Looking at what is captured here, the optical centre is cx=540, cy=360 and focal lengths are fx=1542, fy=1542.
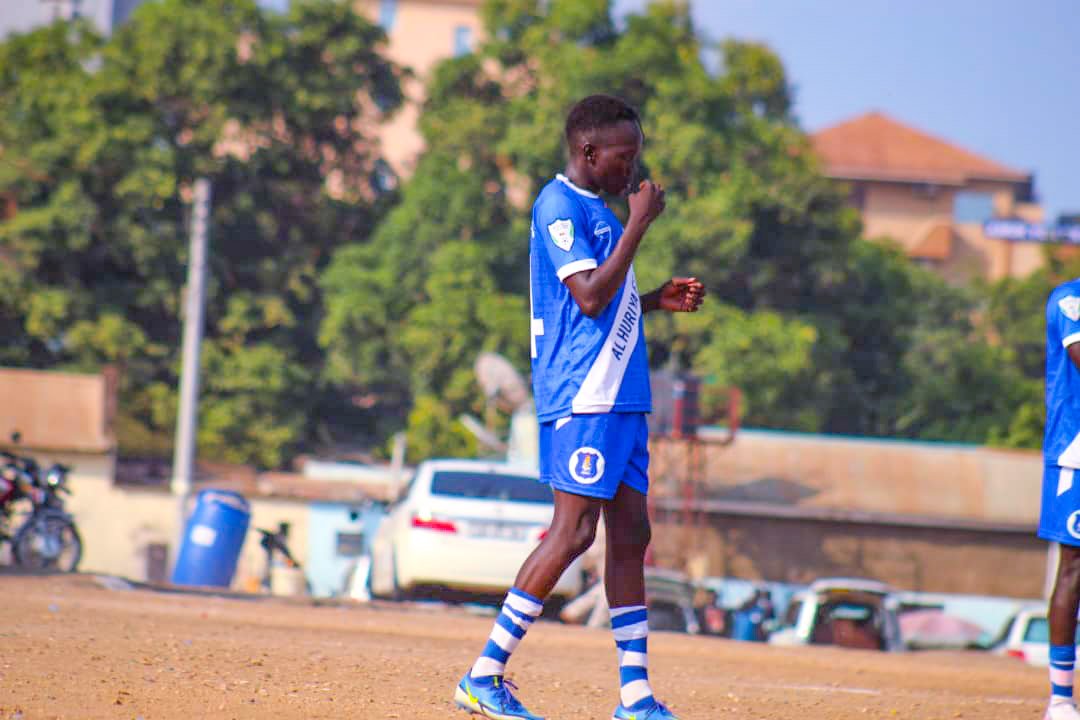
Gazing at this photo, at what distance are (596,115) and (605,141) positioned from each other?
91 millimetres

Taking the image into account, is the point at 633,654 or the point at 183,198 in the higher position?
the point at 183,198

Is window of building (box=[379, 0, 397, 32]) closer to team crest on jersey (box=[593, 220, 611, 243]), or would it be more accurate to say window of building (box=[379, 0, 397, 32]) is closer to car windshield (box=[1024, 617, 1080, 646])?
car windshield (box=[1024, 617, 1080, 646])

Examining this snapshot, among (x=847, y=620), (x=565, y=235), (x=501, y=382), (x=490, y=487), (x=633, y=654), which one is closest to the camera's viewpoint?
(x=565, y=235)

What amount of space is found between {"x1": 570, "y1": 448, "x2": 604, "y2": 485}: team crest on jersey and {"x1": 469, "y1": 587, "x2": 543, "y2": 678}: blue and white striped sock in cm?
41

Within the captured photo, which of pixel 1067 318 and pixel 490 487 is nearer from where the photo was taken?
pixel 1067 318

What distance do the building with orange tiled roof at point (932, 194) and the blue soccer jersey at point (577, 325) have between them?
187 ft

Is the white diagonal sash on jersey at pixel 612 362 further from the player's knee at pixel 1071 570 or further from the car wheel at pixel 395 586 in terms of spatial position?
the car wheel at pixel 395 586

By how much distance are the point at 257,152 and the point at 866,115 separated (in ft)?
134

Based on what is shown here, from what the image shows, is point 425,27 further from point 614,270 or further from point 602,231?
point 614,270

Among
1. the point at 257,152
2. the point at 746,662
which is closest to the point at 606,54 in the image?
the point at 257,152

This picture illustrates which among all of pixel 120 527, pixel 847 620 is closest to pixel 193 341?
pixel 120 527

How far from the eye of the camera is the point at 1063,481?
591 centimetres

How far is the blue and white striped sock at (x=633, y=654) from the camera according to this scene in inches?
189

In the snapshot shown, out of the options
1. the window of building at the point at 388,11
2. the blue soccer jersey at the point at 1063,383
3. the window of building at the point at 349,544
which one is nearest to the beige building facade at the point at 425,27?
the window of building at the point at 388,11
